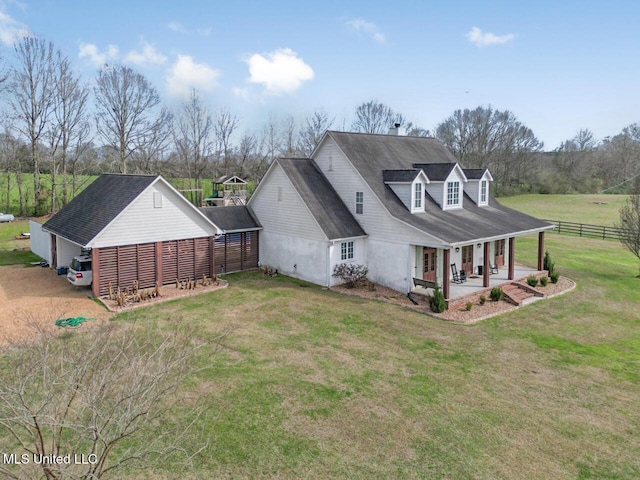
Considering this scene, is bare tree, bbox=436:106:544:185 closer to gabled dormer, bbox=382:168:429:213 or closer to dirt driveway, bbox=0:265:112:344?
gabled dormer, bbox=382:168:429:213

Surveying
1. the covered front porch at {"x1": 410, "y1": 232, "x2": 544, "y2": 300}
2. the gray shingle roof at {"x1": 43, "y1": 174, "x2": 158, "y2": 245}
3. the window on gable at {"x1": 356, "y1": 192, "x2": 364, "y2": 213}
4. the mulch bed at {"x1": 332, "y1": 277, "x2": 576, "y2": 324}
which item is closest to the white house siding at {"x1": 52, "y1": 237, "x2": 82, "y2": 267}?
the gray shingle roof at {"x1": 43, "y1": 174, "x2": 158, "y2": 245}

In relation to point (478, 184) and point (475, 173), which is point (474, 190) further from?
point (475, 173)

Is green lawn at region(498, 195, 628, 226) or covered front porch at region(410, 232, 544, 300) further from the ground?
green lawn at region(498, 195, 628, 226)

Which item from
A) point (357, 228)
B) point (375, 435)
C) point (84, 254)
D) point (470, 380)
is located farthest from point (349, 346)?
point (84, 254)

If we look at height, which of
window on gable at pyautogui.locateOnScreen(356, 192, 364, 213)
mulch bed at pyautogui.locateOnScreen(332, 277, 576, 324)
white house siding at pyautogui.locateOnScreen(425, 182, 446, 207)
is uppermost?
white house siding at pyautogui.locateOnScreen(425, 182, 446, 207)

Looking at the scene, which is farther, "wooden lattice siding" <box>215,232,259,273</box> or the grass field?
"wooden lattice siding" <box>215,232,259,273</box>

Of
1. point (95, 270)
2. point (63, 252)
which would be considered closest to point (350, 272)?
point (95, 270)

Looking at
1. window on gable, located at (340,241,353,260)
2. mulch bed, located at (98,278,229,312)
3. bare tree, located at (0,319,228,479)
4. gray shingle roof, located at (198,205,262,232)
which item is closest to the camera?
bare tree, located at (0,319,228,479)
